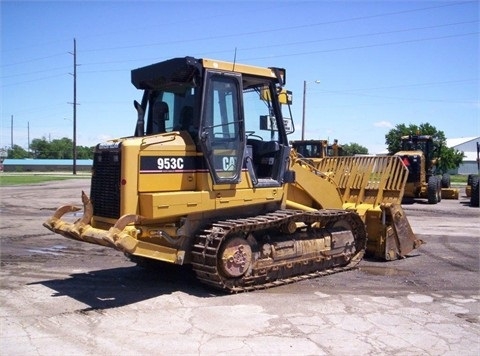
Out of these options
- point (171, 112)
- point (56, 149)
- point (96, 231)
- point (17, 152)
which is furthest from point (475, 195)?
point (17, 152)

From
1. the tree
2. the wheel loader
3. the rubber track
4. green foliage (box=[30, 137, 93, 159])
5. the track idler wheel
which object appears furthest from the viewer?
green foliage (box=[30, 137, 93, 159])

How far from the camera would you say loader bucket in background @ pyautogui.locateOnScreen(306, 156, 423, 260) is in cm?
966

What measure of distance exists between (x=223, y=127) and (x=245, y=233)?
1.58 metres

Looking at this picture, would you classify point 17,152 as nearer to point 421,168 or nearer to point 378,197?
point 421,168


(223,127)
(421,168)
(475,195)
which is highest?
(223,127)

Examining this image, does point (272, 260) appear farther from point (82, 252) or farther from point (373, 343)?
point (82, 252)

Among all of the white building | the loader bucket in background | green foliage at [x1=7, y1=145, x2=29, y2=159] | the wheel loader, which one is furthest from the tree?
green foliage at [x1=7, y1=145, x2=29, y2=159]

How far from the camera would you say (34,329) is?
569cm

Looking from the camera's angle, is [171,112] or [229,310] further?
[171,112]

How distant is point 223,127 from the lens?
7.45 metres

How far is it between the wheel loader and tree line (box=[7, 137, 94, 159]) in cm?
8971

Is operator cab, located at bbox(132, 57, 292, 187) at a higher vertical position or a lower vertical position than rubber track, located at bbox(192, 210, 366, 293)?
higher

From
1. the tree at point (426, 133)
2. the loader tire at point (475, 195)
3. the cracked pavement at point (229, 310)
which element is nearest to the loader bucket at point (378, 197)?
the cracked pavement at point (229, 310)

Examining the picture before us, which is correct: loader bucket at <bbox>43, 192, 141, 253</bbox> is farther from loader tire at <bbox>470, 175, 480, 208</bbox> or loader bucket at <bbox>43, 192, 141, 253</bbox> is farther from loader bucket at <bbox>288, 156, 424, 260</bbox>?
loader tire at <bbox>470, 175, 480, 208</bbox>
